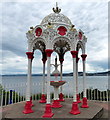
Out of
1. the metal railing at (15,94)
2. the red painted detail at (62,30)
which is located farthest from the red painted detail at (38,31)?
the metal railing at (15,94)

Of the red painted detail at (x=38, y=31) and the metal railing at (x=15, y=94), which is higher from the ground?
the red painted detail at (x=38, y=31)

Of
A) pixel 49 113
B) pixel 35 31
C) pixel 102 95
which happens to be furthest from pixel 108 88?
pixel 35 31

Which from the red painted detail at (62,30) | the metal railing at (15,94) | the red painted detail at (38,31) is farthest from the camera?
the metal railing at (15,94)

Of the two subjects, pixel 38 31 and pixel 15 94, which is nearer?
pixel 38 31

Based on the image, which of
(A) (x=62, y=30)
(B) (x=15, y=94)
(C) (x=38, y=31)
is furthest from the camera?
(B) (x=15, y=94)

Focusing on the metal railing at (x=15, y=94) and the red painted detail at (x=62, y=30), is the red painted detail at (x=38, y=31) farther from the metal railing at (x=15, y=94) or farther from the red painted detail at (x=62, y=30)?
the metal railing at (x=15, y=94)

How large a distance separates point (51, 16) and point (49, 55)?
311 cm

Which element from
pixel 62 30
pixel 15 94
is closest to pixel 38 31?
pixel 62 30

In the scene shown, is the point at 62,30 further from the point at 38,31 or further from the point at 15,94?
the point at 15,94

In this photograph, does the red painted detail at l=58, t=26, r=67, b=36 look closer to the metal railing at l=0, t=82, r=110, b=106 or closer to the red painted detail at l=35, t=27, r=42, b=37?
the red painted detail at l=35, t=27, r=42, b=37

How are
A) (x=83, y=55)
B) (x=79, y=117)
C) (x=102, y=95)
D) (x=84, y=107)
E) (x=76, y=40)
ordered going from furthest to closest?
1. (x=102, y=95)
2. (x=83, y=55)
3. (x=84, y=107)
4. (x=76, y=40)
5. (x=79, y=117)

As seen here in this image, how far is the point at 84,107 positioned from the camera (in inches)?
308

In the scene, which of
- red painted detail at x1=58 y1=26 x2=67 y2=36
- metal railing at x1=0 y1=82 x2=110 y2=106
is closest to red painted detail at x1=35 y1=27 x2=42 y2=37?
red painted detail at x1=58 y1=26 x2=67 y2=36

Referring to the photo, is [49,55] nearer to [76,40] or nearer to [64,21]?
[76,40]
